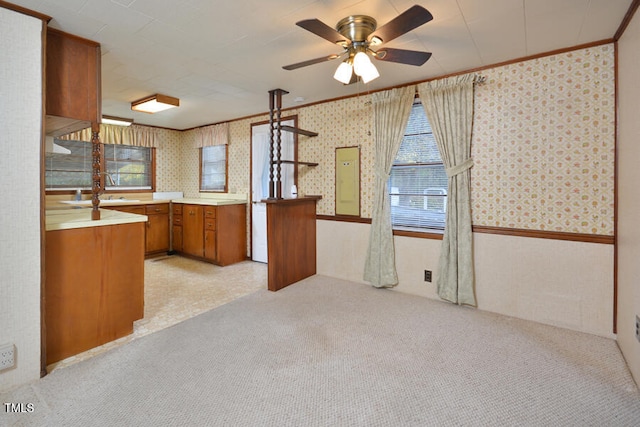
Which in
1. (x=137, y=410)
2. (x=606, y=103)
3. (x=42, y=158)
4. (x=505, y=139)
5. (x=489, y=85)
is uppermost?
(x=489, y=85)

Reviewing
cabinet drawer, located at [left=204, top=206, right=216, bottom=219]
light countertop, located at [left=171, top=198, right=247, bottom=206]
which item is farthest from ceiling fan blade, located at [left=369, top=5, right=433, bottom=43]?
cabinet drawer, located at [left=204, top=206, right=216, bottom=219]

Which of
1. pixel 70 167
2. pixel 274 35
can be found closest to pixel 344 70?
pixel 274 35

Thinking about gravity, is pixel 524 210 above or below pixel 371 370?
above

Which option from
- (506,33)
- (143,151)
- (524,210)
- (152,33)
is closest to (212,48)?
(152,33)

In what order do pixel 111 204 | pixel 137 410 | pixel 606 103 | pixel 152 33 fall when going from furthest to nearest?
1. pixel 111 204
2. pixel 606 103
3. pixel 152 33
4. pixel 137 410

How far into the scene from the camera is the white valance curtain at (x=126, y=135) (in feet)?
15.6

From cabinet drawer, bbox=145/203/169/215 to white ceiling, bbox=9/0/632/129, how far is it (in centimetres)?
211

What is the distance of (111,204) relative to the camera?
4586mm

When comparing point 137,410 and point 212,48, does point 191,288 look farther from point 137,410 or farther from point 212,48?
point 212,48

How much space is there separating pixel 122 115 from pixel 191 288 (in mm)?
2965

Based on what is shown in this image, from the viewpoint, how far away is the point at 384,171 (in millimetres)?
3521

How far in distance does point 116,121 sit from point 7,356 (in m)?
3.83

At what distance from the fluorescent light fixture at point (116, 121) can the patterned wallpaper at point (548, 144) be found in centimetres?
479

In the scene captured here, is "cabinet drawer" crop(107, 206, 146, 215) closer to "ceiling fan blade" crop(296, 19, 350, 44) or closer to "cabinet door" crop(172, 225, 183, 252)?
"cabinet door" crop(172, 225, 183, 252)
